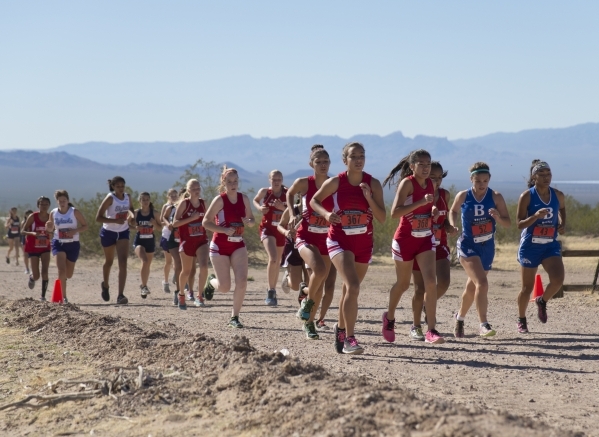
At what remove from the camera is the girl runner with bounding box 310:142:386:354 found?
8.80 meters

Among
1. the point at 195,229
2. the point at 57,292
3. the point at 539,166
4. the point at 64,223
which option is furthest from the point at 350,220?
the point at 57,292

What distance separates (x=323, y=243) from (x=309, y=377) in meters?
3.38

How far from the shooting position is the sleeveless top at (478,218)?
33.2ft

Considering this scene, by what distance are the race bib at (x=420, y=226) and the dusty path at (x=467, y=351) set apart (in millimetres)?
1117

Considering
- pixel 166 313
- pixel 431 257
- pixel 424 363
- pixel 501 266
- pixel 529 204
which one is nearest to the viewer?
pixel 424 363

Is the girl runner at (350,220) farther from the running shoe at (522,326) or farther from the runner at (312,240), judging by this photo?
the running shoe at (522,326)

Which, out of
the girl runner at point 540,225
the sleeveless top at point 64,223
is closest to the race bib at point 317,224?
the girl runner at point 540,225

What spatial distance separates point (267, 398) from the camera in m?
6.38

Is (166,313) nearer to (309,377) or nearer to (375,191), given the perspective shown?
(375,191)

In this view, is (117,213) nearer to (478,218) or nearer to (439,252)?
(439,252)

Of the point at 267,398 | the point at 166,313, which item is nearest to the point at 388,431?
the point at 267,398

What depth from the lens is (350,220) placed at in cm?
891

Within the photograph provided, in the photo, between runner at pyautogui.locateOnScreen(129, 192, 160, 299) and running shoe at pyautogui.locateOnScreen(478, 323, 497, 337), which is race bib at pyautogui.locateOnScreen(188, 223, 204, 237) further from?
running shoe at pyautogui.locateOnScreen(478, 323, 497, 337)

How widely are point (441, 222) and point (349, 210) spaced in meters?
1.80
